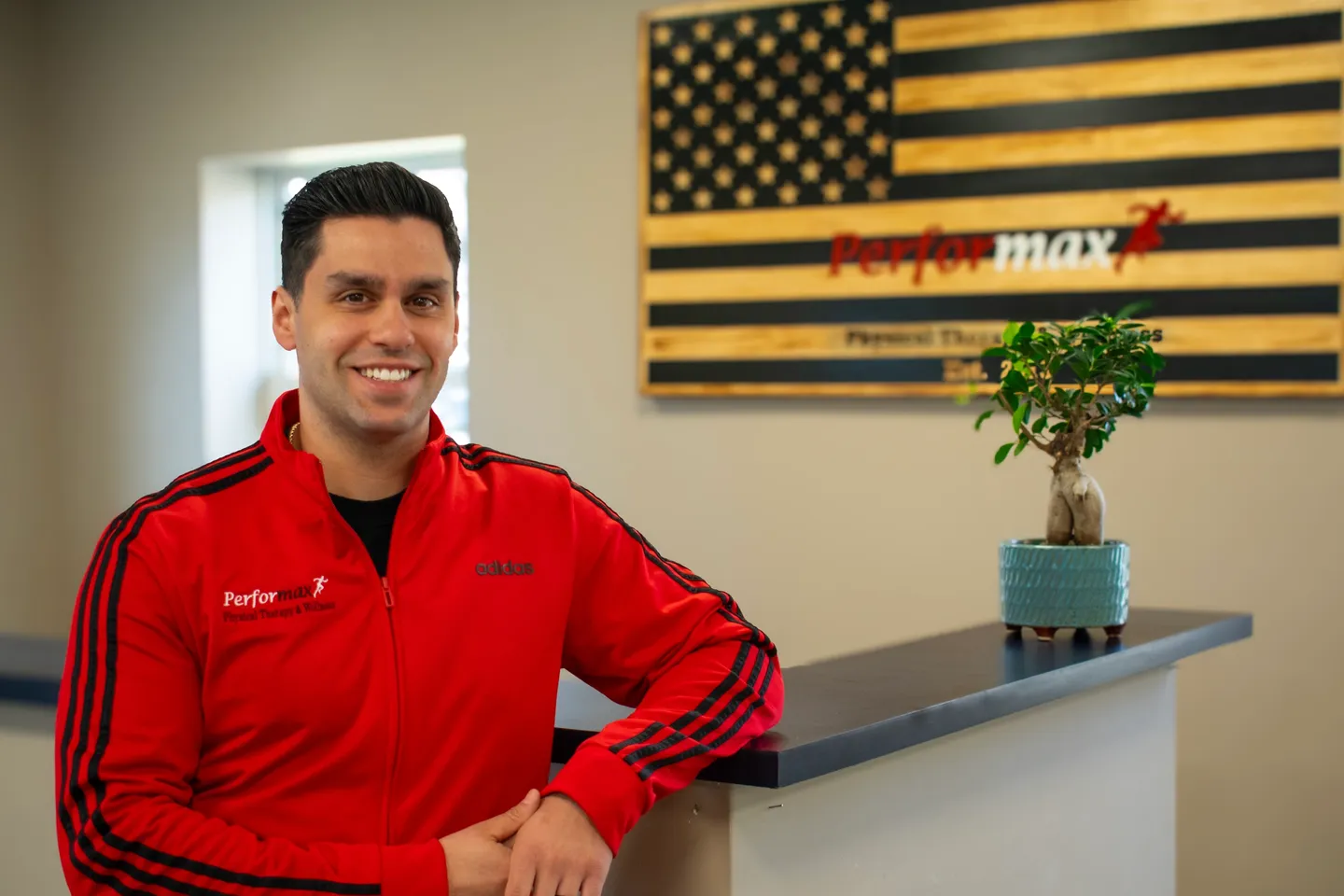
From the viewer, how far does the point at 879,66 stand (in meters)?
3.49

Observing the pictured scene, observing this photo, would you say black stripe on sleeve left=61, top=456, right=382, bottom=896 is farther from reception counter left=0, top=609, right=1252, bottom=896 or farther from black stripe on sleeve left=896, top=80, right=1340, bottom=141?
black stripe on sleeve left=896, top=80, right=1340, bottom=141

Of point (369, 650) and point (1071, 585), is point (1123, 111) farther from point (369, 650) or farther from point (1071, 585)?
point (369, 650)

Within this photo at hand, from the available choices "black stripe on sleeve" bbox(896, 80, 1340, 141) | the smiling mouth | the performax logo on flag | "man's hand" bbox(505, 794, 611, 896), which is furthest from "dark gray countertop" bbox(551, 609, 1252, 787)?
"black stripe on sleeve" bbox(896, 80, 1340, 141)

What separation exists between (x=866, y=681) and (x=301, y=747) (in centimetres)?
68

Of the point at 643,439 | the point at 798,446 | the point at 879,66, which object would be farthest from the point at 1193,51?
the point at 643,439

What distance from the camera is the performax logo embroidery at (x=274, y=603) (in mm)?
1234

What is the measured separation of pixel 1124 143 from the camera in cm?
325

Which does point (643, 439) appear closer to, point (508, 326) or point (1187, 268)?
point (508, 326)

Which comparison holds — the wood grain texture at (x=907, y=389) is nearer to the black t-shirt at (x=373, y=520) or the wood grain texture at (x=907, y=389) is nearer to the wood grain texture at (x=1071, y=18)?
the wood grain texture at (x=1071, y=18)

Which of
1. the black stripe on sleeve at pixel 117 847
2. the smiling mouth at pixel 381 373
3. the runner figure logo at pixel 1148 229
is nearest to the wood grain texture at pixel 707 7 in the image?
the runner figure logo at pixel 1148 229

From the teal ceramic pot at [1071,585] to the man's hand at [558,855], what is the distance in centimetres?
91

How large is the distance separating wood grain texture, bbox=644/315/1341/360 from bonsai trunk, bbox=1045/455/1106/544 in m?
0.95

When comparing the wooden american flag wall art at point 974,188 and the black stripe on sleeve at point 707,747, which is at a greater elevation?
the wooden american flag wall art at point 974,188

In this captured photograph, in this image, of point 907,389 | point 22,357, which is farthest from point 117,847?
point 22,357
